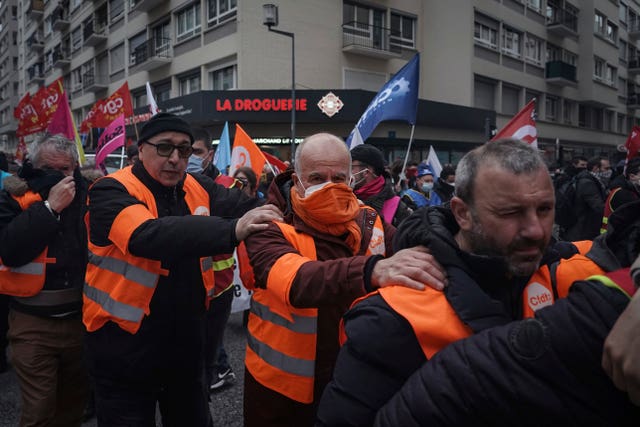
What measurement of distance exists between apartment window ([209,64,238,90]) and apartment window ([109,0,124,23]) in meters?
10.8

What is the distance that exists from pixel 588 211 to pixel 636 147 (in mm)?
1902

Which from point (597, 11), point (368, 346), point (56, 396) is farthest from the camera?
point (597, 11)

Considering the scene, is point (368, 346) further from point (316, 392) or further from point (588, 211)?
point (588, 211)

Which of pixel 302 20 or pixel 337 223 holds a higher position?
pixel 302 20

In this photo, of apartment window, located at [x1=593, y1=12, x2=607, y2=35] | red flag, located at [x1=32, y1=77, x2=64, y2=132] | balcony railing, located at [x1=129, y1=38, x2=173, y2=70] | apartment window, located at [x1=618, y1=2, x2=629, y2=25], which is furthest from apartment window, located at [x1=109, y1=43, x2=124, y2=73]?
apartment window, located at [x1=618, y1=2, x2=629, y2=25]

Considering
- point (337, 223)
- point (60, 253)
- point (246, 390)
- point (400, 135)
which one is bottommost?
point (246, 390)

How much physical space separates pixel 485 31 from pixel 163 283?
2655 cm

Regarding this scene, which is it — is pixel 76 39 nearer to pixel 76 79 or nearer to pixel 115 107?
pixel 76 79

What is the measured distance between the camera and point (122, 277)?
97.8 inches

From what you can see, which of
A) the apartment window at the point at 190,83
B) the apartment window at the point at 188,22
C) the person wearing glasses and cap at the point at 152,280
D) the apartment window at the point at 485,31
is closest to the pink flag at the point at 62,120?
the person wearing glasses and cap at the point at 152,280

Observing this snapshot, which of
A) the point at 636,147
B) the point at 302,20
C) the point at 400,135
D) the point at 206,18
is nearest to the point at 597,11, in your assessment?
the point at 400,135

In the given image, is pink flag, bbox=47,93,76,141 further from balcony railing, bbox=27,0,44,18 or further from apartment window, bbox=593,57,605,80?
balcony railing, bbox=27,0,44,18

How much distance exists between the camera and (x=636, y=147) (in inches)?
320

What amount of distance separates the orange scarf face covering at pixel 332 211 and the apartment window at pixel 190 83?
21631 mm
